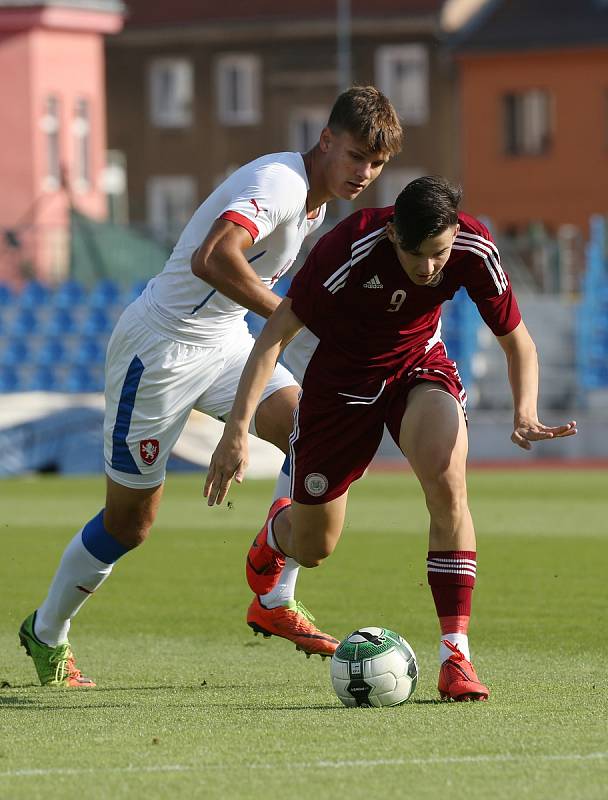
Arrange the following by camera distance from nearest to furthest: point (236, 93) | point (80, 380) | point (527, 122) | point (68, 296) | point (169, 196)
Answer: point (80, 380) < point (68, 296) < point (527, 122) < point (236, 93) < point (169, 196)

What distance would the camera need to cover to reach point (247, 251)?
7172 mm

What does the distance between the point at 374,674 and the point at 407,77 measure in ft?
168

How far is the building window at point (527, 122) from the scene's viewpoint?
51406mm

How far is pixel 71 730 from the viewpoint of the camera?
19.0 ft

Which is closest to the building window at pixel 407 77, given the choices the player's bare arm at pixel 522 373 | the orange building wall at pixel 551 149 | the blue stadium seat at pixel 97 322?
the orange building wall at pixel 551 149

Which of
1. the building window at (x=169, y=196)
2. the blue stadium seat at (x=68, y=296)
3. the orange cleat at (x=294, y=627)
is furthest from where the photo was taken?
the building window at (x=169, y=196)

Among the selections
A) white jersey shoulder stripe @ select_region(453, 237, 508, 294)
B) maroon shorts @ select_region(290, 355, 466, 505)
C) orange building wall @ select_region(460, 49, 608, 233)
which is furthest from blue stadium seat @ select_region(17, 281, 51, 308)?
orange building wall @ select_region(460, 49, 608, 233)

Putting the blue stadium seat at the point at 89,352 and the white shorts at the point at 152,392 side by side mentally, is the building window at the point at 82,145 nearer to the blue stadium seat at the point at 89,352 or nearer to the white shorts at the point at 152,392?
the blue stadium seat at the point at 89,352

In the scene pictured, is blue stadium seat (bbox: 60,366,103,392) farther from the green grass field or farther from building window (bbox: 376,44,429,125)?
building window (bbox: 376,44,429,125)

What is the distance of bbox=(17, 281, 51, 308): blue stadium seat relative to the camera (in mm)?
27030

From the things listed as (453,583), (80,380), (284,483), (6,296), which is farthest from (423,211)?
(6,296)

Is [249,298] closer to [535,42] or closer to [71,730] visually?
[71,730]

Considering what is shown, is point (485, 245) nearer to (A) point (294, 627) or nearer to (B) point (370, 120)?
(B) point (370, 120)

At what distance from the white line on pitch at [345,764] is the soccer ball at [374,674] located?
1.05 m
